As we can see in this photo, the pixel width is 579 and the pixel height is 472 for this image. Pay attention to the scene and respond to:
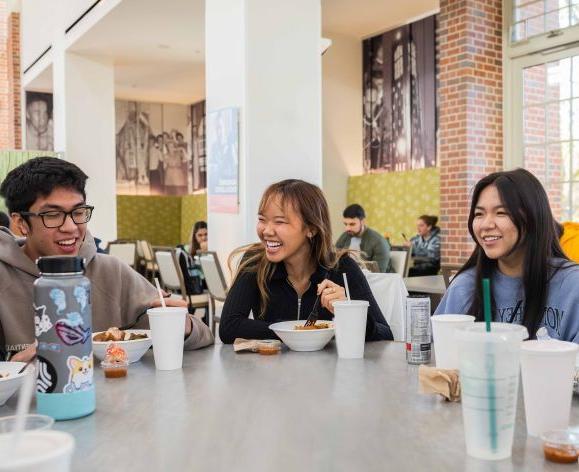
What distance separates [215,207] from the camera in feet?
16.1

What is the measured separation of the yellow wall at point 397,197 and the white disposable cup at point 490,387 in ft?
24.9

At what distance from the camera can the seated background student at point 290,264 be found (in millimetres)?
2164

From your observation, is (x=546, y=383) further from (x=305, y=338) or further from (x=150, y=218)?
(x=150, y=218)

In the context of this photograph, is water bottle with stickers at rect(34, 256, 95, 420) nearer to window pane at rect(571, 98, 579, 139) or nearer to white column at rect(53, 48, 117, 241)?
window pane at rect(571, 98, 579, 139)

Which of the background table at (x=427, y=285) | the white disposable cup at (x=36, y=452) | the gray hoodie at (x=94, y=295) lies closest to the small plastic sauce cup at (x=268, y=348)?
the gray hoodie at (x=94, y=295)

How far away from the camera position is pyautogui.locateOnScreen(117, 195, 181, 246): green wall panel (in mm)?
13492

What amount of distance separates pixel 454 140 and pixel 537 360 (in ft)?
18.9

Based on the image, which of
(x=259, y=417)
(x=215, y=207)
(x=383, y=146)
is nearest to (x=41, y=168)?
(x=259, y=417)

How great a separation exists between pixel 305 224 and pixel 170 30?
21.5 feet

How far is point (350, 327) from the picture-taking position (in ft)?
5.38

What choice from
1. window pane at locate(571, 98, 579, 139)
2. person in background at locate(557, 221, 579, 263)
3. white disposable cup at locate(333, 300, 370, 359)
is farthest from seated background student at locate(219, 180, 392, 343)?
window pane at locate(571, 98, 579, 139)

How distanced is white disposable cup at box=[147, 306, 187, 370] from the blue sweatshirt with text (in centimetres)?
88

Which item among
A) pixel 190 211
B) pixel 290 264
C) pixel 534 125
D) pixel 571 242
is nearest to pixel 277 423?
pixel 290 264

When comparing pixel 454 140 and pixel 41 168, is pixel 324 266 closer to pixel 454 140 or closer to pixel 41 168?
pixel 41 168
